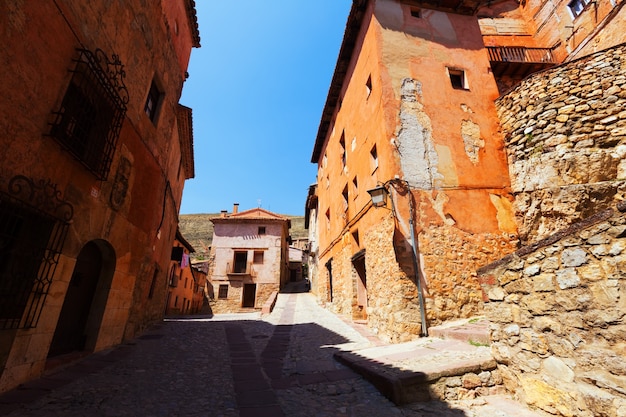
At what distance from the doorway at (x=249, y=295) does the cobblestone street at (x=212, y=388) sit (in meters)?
17.9

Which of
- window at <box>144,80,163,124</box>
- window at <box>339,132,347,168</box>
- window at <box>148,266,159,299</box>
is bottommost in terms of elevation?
window at <box>148,266,159,299</box>

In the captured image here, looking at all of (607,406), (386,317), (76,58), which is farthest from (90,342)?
(607,406)

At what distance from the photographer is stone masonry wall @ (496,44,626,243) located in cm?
655

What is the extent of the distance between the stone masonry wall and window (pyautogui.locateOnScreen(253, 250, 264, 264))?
19.6 m

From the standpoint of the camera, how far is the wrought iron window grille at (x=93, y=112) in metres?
4.09

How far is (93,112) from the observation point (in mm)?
4777

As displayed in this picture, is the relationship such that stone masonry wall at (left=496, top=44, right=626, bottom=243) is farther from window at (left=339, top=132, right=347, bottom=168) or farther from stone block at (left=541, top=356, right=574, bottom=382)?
window at (left=339, top=132, right=347, bottom=168)

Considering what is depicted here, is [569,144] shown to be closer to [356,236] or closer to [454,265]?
[454,265]

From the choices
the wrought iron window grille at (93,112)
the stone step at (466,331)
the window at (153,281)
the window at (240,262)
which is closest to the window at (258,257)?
the window at (240,262)

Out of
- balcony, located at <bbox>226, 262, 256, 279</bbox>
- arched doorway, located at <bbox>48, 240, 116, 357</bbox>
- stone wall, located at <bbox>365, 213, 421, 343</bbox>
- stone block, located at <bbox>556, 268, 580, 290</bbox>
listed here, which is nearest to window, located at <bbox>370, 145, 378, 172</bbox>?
stone wall, located at <bbox>365, 213, 421, 343</bbox>

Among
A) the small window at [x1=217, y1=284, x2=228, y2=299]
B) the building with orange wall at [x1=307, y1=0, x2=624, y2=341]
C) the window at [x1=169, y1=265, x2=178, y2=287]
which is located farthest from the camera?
the small window at [x1=217, y1=284, x2=228, y2=299]

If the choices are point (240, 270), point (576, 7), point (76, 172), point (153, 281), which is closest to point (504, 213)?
point (76, 172)

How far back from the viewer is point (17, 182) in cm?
329

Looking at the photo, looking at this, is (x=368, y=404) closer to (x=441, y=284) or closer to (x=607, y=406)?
(x=607, y=406)
